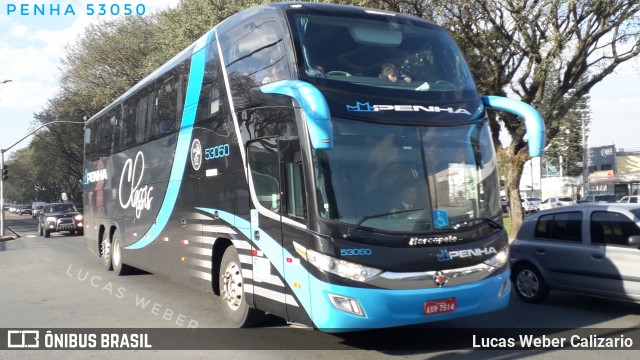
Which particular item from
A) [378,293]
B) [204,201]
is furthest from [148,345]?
[378,293]

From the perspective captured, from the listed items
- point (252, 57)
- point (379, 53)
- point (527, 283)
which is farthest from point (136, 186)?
point (527, 283)

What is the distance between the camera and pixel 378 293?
5.84 meters

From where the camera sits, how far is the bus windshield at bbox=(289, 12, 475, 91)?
6594 millimetres

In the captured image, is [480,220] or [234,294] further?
[234,294]

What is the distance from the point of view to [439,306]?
6090 mm

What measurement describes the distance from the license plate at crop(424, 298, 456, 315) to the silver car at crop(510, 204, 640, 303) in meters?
3.28

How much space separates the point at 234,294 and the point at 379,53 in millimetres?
3673

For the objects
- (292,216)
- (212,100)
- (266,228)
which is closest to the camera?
(292,216)

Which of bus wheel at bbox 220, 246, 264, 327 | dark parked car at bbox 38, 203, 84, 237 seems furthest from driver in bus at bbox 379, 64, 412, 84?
dark parked car at bbox 38, 203, 84, 237

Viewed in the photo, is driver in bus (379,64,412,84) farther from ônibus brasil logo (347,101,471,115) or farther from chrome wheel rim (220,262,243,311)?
chrome wheel rim (220,262,243,311)

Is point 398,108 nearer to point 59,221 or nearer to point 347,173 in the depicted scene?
point 347,173

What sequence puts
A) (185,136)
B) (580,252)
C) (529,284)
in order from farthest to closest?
1. (529,284)
2. (185,136)
3. (580,252)

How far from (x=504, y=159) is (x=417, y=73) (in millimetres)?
13941

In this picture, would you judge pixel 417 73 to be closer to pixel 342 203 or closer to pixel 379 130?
pixel 379 130
